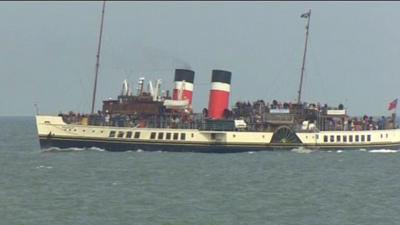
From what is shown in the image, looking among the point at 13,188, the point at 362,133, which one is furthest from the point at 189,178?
the point at 362,133

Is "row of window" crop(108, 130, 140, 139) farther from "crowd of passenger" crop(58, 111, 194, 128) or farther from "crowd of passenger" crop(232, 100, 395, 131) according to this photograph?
"crowd of passenger" crop(232, 100, 395, 131)

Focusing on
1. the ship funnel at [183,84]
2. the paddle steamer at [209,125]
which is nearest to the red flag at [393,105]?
the paddle steamer at [209,125]

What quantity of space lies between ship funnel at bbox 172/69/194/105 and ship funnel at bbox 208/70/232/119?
6.89 feet

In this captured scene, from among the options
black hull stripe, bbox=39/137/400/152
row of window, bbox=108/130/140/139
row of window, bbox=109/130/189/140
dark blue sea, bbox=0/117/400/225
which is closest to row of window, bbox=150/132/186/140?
row of window, bbox=109/130/189/140

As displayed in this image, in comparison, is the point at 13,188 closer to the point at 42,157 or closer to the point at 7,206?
the point at 7,206

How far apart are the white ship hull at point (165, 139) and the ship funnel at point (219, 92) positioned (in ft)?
15.5

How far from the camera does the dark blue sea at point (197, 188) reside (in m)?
33.5

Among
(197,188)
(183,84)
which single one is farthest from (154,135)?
(197,188)

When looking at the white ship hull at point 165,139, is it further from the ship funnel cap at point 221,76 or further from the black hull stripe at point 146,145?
the ship funnel cap at point 221,76

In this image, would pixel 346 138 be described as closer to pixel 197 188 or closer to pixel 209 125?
pixel 209 125

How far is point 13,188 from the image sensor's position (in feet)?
140

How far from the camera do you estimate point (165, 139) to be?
2477 inches

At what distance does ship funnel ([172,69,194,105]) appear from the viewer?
2699 inches

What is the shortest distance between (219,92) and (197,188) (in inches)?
1051
